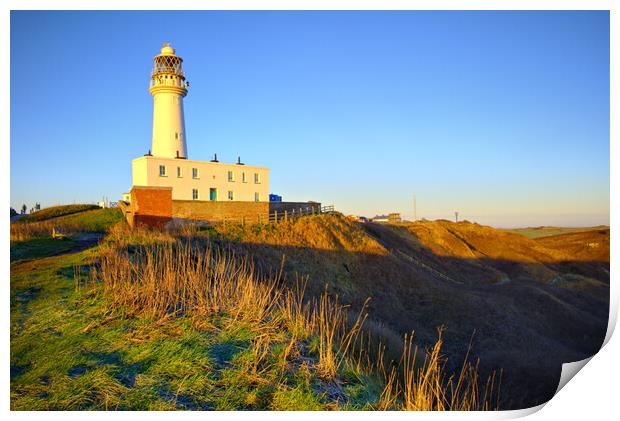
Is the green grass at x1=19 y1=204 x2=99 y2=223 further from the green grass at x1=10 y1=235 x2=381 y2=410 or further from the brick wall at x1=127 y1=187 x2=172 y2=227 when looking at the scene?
the green grass at x1=10 y1=235 x2=381 y2=410

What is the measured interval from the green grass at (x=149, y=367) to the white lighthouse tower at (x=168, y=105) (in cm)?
2669

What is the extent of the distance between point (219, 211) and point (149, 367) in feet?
84.0

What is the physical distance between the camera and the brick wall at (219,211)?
27641mm

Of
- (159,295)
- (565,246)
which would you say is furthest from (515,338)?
(565,246)

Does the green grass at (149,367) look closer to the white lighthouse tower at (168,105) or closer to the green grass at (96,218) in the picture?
the green grass at (96,218)

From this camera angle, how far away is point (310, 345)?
224 inches

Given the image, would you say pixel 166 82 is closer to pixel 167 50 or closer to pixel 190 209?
pixel 167 50

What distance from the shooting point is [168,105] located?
31703 millimetres

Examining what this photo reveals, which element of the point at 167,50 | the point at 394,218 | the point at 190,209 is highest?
the point at 167,50

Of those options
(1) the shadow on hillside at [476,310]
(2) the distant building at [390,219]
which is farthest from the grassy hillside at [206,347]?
(2) the distant building at [390,219]

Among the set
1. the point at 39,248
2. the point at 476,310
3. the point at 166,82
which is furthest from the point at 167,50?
the point at 476,310

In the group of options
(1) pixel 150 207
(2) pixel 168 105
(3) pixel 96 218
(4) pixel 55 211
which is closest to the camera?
(1) pixel 150 207

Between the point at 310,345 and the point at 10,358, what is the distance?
3962 millimetres

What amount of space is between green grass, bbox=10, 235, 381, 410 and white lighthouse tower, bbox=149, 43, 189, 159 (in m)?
26.7
